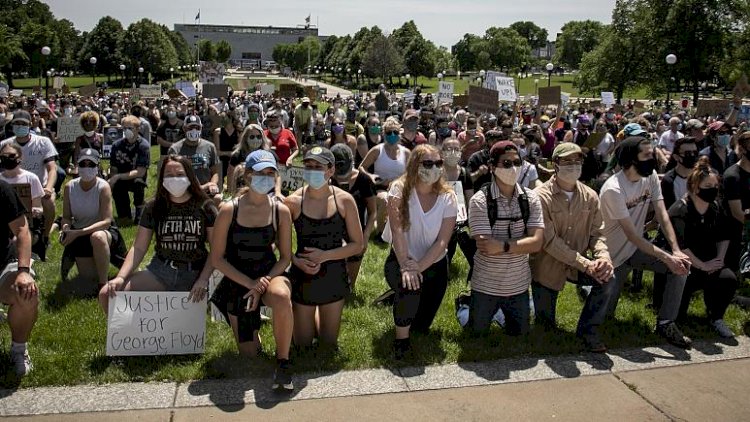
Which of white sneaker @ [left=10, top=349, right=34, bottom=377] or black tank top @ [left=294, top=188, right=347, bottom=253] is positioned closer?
white sneaker @ [left=10, top=349, right=34, bottom=377]

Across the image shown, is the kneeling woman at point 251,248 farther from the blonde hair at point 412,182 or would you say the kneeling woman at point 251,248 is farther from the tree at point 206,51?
the tree at point 206,51

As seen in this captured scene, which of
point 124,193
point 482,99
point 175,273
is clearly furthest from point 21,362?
point 482,99

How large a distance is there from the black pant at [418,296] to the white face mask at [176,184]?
72.9 inches

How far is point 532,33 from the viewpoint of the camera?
16400 centimetres

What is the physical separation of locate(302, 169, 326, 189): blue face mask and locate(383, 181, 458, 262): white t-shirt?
71cm

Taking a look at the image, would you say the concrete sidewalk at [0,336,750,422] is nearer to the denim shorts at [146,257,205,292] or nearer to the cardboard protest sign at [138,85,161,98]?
the denim shorts at [146,257,205,292]

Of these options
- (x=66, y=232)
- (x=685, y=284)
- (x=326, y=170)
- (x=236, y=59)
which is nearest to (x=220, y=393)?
(x=326, y=170)

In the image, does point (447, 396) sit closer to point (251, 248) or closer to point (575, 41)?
point (251, 248)

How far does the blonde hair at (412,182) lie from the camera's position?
5.52 m

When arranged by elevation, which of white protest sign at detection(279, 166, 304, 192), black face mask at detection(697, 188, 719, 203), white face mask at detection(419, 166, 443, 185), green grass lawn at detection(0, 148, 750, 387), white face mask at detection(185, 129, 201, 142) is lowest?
green grass lawn at detection(0, 148, 750, 387)

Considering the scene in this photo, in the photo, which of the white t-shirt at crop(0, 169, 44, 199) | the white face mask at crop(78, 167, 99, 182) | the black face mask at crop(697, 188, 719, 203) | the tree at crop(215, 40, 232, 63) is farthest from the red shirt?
the tree at crop(215, 40, 232, 63)

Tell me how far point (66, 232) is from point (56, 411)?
2.76 metres

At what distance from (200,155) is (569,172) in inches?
212

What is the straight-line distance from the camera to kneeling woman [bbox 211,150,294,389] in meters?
5.02
